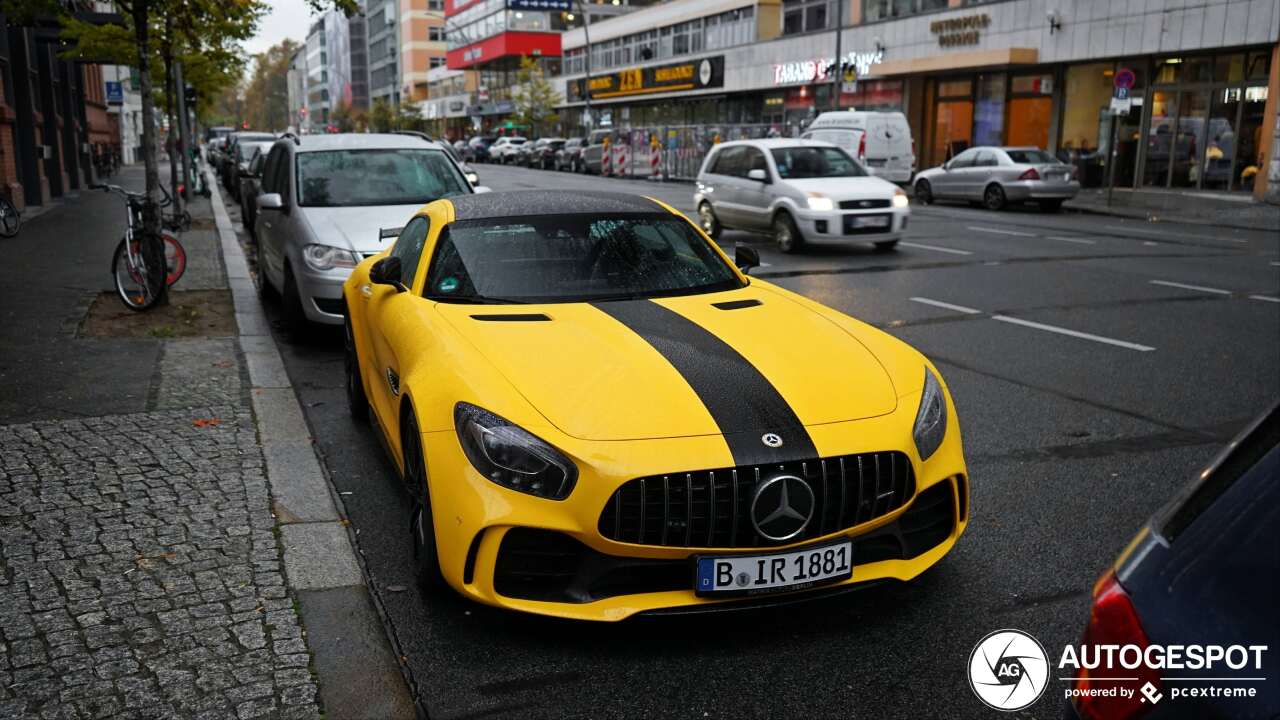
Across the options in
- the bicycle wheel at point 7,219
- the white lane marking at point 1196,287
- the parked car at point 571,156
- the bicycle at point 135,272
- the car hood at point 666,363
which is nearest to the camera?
the car hood at point 666,363

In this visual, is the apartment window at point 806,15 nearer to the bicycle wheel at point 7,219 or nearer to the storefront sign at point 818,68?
the storefront sign at point 818,68

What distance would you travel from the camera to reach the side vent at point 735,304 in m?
4.88

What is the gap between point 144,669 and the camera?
3.44 metres

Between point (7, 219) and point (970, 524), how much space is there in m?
15.9

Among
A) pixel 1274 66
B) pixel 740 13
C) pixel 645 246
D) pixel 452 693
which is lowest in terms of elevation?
pixel 452 693

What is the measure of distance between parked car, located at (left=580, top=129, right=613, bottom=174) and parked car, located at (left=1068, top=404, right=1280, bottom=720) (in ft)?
144

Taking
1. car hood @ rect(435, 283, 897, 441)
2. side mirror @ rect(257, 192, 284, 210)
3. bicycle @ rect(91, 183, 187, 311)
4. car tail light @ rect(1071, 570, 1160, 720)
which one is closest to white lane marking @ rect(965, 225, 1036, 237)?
side mirror @ rect(257, 192, 284, 210)

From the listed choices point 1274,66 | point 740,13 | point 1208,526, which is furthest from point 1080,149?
point 1208,526

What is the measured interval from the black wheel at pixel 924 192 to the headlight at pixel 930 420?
25.9 meters

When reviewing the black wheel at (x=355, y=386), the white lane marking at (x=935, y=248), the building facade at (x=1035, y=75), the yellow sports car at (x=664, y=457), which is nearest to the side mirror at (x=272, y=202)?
the black wheel at (x=355, y=386)

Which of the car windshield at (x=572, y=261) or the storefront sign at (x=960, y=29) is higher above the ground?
the storefront sign at (x=960, y=29)

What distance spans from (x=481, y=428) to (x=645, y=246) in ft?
6.56

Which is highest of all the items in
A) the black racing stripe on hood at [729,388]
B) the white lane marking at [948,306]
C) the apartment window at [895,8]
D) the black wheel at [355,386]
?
the apartment window at [895,8]

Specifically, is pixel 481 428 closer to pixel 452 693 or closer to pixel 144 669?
pixel 452 693
